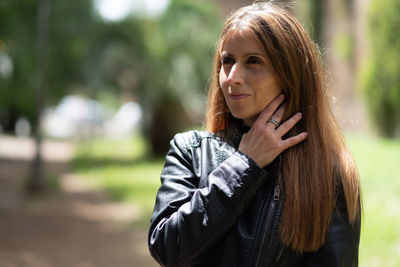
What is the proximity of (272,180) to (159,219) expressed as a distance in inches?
15.3

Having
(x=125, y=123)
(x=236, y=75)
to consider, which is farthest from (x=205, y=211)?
(x=125, y=123)

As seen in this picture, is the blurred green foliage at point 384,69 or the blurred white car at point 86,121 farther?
the blurred white car at point 86,121

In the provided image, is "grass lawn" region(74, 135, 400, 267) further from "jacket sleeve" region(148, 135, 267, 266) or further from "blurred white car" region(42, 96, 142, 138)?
"blurred white car" region(42, 96, 142, 138)

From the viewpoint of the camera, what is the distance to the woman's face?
173cm

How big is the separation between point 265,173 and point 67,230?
730 cm

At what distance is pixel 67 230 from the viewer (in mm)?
8445

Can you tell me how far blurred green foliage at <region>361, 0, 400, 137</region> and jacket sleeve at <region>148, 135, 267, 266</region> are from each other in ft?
30.2

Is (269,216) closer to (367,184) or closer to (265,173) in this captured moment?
(265,173)

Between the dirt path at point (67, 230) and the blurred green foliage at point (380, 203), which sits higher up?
the blurred green foliage at point (380, 203)

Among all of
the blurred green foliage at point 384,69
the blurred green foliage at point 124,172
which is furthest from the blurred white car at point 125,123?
the blurred green foliage at point 384,69

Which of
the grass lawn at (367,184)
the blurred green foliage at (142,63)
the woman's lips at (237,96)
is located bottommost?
the grass lawn at (367,184)

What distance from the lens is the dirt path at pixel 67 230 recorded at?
22.3ft

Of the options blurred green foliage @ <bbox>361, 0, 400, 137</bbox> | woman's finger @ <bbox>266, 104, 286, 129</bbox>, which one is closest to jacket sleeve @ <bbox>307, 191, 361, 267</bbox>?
woman's finger @ <bbox>266, 104, 286, 129</bbox>

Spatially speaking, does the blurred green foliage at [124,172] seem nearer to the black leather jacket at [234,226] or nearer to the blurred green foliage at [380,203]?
the blurred green foliage at [380,203]
